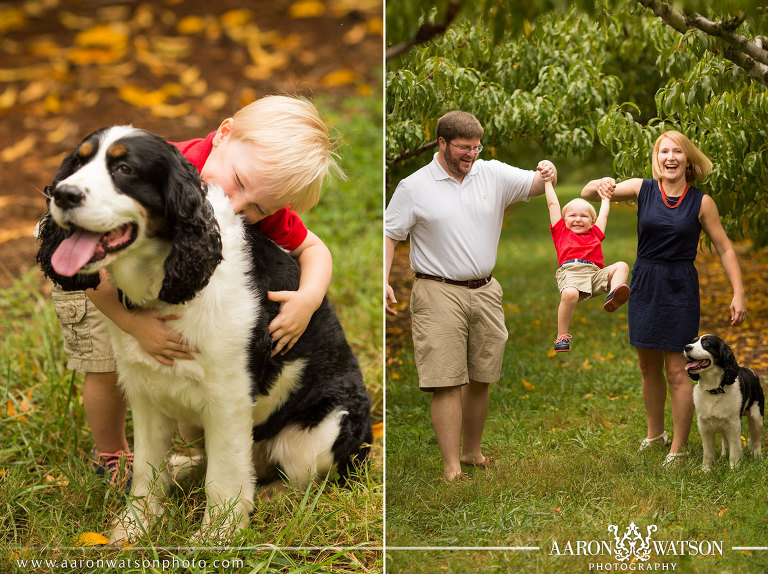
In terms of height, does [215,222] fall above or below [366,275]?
above

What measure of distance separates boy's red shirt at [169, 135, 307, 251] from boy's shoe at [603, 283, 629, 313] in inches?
51.4

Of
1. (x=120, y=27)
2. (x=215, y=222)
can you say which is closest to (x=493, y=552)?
(x=215, y=222)

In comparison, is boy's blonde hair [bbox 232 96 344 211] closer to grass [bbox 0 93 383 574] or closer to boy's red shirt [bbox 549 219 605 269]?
grass [bbox 0 93 383 574]

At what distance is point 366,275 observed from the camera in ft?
17.2

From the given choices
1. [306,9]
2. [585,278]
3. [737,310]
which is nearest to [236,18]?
[306,9]

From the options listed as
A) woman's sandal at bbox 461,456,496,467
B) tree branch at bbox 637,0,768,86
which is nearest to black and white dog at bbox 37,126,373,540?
woman's sandal at bbox 461,456,496,467

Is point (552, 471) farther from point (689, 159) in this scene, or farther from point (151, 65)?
point (151, 65)

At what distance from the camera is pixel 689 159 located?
9.44ft

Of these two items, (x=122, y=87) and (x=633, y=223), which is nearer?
(x=633, y=223)

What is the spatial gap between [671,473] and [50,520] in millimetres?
2465

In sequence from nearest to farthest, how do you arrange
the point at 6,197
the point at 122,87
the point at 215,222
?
the point at 215,222, the point at 6,197, the point at 122,87

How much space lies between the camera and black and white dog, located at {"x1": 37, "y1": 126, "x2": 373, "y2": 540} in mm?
2387

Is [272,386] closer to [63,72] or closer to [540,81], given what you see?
[540,81]

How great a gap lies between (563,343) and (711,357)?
56cm
